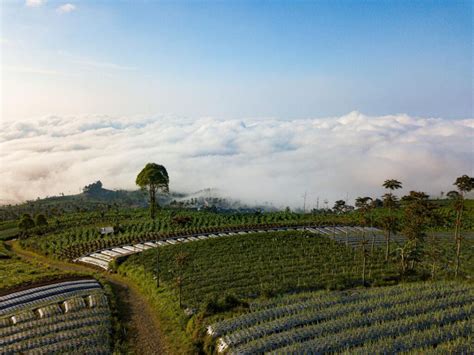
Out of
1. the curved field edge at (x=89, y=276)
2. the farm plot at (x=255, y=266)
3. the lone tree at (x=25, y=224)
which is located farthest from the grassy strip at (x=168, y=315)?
the lone tree at (x=25, y=224)

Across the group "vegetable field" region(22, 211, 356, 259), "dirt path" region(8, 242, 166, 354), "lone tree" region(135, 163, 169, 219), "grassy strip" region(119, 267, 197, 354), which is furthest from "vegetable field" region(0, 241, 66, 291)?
"lone tree" region(135, 163, 169, 219)

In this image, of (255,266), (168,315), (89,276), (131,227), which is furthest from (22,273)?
(255,266)

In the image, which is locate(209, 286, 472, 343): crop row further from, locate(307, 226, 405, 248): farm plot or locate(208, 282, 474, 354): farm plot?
locate(307, 226, 405, 248): farm plot

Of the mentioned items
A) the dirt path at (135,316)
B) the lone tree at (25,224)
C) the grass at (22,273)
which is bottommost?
the dirt path at (135,316)

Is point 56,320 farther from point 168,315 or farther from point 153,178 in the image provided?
point 153,178

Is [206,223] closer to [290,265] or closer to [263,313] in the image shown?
[290,265]

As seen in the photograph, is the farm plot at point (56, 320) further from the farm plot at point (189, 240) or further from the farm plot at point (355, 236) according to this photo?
the farm plot at point (355, 236)
